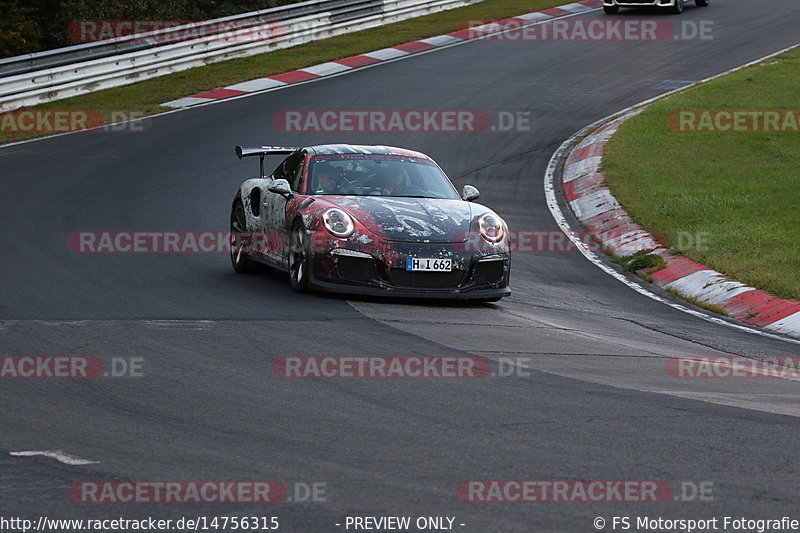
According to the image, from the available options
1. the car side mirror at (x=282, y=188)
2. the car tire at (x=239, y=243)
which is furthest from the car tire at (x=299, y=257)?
the car tire at (x=239, y=243)

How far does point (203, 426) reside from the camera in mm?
6078

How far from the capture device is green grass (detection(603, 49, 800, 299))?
13.1 m

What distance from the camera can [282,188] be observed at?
1120 centimetres

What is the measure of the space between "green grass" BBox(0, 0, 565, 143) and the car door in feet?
34.3

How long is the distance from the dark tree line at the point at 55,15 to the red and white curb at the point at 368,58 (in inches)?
280

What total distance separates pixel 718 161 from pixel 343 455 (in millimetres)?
14251

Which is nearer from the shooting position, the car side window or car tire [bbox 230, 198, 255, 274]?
the car side window

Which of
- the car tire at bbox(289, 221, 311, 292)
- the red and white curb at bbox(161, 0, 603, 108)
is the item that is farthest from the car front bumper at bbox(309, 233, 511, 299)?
the red and white curb at bbox(161, 0, 603, 108)

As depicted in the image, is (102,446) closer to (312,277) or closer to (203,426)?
(203,426)

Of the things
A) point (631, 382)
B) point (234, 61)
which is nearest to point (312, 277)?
point (631, 382)
